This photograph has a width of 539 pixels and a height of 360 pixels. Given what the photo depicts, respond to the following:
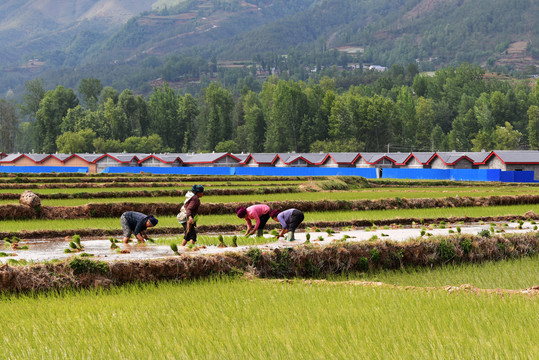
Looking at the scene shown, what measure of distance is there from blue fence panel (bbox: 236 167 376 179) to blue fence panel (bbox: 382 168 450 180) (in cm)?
252

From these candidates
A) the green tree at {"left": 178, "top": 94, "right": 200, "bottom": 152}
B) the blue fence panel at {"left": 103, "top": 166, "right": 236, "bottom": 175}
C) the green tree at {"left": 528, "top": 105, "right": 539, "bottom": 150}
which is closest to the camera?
the blue fence panel at {"left": 103, "top": 166, "right": 236, "bottom": 175}

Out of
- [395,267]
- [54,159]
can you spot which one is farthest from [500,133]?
[395,267]

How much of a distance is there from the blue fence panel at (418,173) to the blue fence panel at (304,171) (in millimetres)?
2516

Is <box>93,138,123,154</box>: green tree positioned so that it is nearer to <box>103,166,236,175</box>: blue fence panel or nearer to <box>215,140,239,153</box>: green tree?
<box>215,140,239,153</box>: green tree

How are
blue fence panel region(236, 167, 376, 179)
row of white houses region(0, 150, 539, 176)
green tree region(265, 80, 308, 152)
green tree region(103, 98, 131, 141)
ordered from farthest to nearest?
1. green tree region(103, 98, 131, 141)
2. green tree region(265, 80, 308, 152)
3. blue fence panel region(236, 167, 376, 179)
4. row of white houses region(0, 150, 539, 176)

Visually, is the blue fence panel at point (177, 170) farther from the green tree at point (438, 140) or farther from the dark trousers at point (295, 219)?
the dark trousers at point (295, 219)

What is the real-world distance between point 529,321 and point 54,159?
115227 mm

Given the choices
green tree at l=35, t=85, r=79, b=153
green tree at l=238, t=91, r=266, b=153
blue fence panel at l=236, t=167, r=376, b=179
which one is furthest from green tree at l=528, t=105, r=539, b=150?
green tree at l=35, t=85, r=79, b=153

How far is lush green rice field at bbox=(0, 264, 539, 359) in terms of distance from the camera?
7398 mm

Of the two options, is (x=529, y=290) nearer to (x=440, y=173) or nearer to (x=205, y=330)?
(x=205, y=330)

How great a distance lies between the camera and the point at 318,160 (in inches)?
4163

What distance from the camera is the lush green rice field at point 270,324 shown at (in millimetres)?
7398

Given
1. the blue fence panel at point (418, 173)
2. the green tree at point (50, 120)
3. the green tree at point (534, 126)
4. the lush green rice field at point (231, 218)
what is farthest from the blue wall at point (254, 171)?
the green tree at point (50, 120)

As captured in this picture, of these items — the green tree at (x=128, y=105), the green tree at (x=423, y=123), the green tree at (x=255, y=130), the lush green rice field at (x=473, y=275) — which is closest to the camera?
the lush green rice field at (x=473, y=275)
